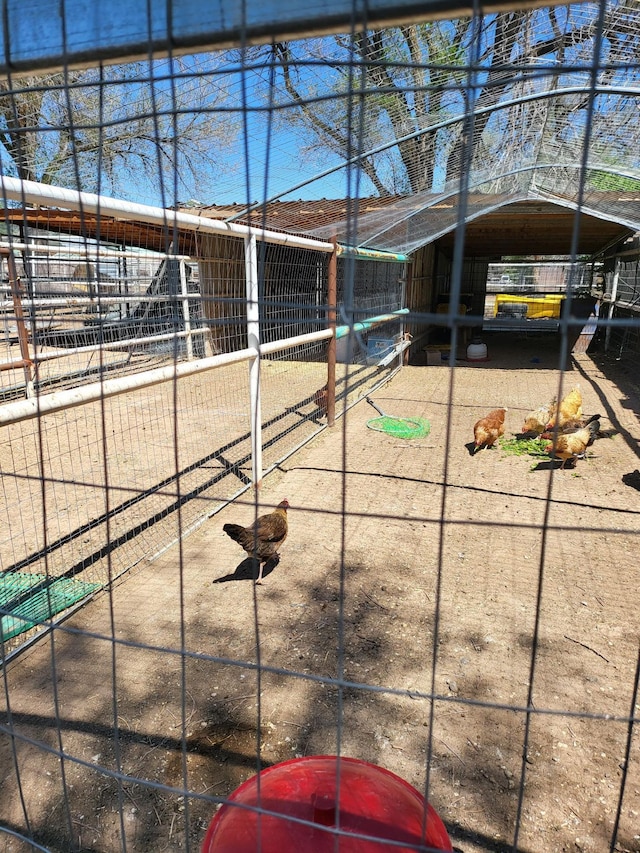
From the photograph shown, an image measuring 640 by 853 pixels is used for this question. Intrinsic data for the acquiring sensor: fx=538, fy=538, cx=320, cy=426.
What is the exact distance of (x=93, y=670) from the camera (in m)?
2.14

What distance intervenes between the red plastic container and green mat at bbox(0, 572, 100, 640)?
143 cm

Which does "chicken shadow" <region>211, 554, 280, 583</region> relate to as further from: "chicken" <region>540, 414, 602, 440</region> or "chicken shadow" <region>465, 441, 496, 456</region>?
"chicken" <region>540, 414, 602, 440</region>

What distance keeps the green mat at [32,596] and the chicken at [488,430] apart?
351 cm

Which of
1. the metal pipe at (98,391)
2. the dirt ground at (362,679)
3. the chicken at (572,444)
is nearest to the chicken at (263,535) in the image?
the dirt ground at (362,679)

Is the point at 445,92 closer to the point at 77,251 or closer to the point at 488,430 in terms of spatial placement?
the point at 488,430

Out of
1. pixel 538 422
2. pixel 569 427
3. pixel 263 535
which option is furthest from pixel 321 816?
pixel 538 422

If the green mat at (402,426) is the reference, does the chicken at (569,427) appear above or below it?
above

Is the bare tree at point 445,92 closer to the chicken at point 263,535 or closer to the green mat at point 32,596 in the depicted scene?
the chicken at point 263,535

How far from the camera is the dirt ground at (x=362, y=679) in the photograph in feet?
5.01

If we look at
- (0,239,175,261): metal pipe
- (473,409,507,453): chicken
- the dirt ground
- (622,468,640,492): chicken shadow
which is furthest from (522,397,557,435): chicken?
(0,239,175,261): metal pipe

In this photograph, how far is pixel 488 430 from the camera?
496 centimetres

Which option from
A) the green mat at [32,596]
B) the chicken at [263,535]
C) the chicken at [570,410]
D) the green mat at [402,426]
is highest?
the chicken at [570,410]

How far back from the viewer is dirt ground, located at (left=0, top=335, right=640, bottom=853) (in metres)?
1.53

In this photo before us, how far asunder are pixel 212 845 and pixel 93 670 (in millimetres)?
1165
